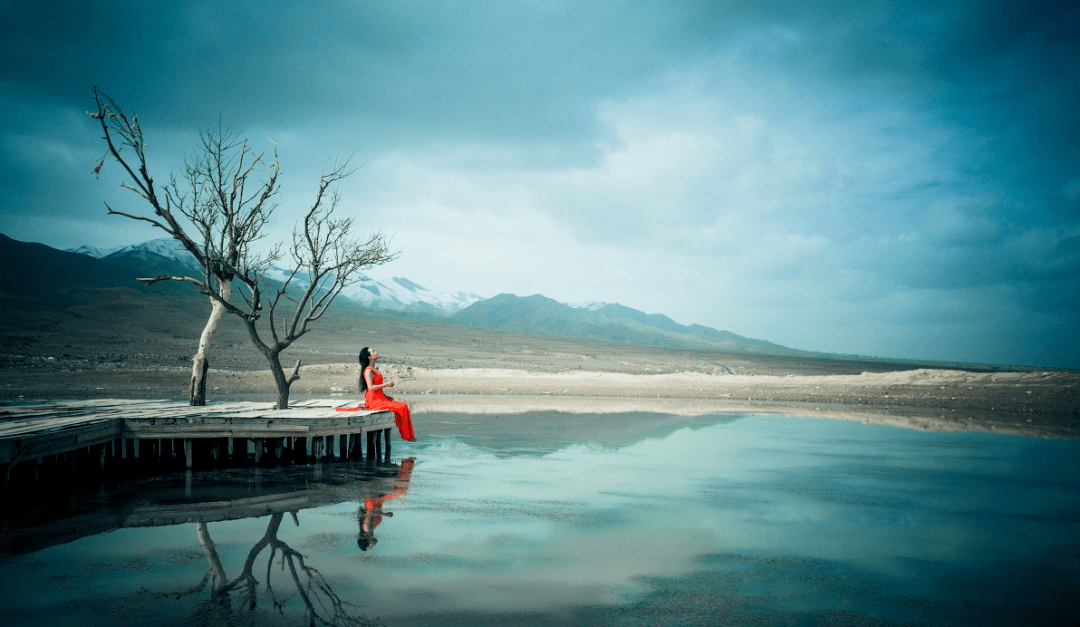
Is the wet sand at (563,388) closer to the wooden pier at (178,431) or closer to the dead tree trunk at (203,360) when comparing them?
the dead tree trunk at (203,360)

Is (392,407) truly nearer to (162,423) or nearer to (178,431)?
(178,431)

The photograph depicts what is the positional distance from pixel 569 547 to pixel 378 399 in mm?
8362

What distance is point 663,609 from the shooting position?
611 cm

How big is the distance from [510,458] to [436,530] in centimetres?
631

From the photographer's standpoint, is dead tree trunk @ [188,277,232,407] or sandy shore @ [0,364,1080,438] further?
sandy shore @ [0,364,1080,438]

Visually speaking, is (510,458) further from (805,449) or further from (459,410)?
(459,410)

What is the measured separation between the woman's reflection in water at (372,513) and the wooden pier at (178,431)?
91.5 inches

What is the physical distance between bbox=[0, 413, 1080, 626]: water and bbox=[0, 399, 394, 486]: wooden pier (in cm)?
90

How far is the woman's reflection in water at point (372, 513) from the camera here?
8.07 m

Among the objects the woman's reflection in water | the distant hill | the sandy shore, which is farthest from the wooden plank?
the distant hill

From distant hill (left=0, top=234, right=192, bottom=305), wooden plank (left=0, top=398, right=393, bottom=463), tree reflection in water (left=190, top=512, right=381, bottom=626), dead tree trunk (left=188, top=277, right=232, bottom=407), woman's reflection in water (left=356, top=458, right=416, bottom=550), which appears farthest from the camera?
distant hill (left=0, top=234, right=192, bottom=305)

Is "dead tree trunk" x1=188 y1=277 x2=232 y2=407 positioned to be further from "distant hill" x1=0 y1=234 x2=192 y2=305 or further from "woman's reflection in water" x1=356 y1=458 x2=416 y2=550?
"distant hill" x1=0 y1=234 x2=192 y2=305

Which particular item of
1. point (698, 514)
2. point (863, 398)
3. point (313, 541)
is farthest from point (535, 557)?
point (863, 398)

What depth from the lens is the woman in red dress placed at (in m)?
14.8
